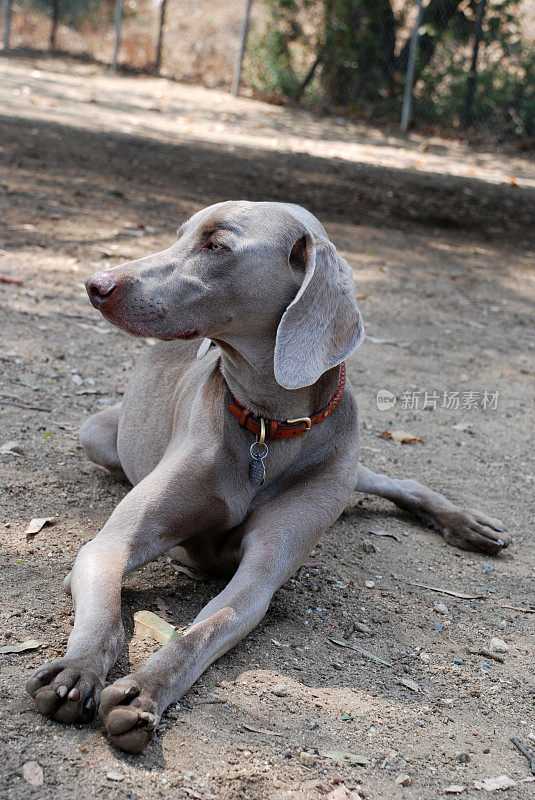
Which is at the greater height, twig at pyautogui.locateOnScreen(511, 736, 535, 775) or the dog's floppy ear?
the dog's floppy ear

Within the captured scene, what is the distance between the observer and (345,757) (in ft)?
7.13

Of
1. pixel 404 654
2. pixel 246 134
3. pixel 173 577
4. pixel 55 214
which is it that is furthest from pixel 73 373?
pixel 246 134

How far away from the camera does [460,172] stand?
1144 cm

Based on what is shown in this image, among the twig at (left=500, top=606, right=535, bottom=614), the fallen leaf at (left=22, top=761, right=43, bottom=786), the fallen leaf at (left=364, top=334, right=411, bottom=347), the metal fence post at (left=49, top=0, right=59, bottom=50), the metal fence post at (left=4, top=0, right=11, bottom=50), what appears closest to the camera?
the fallen leaf at (left=22, top=761, right=43, bottom=786)

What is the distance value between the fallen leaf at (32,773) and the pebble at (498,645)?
1.54m

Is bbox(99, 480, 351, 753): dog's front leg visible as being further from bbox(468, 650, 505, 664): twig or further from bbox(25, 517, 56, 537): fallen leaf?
bbox(25, 517, 56, 537): fallen leaf

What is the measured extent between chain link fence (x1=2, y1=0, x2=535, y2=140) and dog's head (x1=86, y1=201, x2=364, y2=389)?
11.5 meters

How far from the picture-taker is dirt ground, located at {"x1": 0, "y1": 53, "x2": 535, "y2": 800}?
2.12 metres

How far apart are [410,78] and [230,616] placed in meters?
12.2

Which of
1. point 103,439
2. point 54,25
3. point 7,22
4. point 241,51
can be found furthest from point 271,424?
point 54,25

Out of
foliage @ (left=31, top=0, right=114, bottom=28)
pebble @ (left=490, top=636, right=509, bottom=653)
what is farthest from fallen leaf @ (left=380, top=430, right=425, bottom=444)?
foliage @ (left=31, top=0, right=114, bottom=28)

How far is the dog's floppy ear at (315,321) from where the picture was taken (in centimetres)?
250

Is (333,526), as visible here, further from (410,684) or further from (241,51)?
(241,51)

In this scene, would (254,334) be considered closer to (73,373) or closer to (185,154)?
(73,373)
